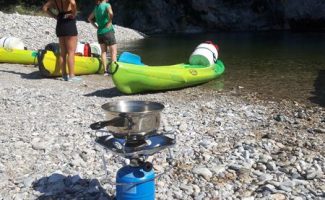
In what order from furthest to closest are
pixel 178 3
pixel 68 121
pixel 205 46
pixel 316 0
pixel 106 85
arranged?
1. pixel 178 3
2. pixel 316 0
3. pixel 205 46
4. pixel 106 85
5. pixel 68 121

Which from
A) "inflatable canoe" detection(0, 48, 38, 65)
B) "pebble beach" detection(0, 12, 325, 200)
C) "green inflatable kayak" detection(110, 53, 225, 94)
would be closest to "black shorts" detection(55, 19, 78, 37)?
"pebble beach" detection(0, 12, 325, 200)

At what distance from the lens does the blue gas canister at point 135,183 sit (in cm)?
410

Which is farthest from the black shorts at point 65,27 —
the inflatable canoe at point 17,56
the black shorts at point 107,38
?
the inflatable canoe at point 17,56

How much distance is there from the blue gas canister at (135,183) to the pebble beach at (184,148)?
35 centimetres

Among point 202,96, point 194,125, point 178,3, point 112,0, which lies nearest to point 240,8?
point 178,3

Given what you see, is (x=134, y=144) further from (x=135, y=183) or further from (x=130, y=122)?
(x=135, y=183)

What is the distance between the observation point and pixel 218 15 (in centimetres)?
3922

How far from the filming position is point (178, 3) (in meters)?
40.5

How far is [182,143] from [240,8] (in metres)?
35.3

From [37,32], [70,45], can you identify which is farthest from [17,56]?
[37,32]

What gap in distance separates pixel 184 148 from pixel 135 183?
6.40ft

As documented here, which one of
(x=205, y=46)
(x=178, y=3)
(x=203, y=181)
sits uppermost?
(x=178, y=3)

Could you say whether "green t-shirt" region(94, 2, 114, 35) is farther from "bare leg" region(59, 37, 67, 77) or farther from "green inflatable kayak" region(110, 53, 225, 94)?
"green inflatable kayak" region(110, 53, 225, 94)

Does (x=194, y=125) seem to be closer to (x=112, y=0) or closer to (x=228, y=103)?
(x=228, y=103)
